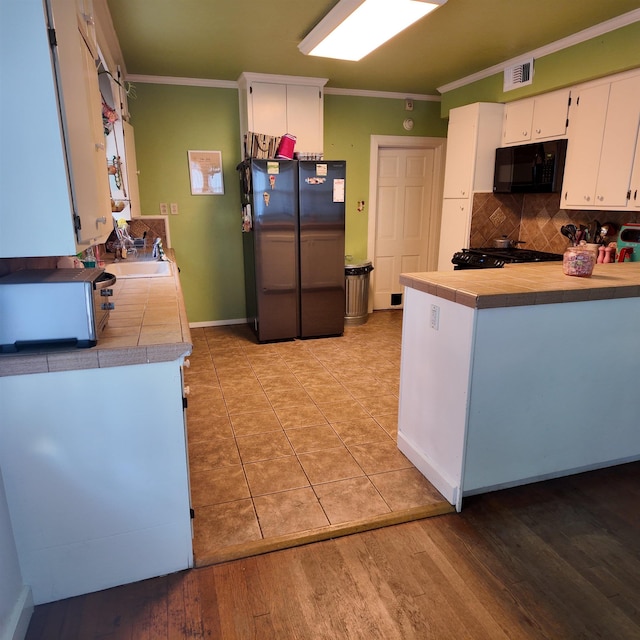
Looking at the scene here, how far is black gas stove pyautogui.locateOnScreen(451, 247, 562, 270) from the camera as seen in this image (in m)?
3.67

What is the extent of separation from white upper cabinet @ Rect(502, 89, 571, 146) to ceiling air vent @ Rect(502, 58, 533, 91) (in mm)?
151

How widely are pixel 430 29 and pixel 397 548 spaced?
10.4 feet

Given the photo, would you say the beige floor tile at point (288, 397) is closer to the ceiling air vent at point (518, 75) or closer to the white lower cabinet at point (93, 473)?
the white lower cabinet at point (93, 473)

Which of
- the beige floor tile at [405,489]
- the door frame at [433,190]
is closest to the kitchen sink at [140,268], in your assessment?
the beige floor tile at [405,489]

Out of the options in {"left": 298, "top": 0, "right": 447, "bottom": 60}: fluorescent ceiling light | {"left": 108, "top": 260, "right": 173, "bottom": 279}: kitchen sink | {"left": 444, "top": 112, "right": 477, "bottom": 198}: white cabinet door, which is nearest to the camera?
{"left": 298, "top": 0, "right": 447, "bottom": 60}: fluorescent ceiling light

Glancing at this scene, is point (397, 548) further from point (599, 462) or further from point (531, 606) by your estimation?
point (599, 462)

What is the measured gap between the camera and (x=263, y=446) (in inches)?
102

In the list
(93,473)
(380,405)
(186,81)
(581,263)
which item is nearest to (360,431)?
(380,405)

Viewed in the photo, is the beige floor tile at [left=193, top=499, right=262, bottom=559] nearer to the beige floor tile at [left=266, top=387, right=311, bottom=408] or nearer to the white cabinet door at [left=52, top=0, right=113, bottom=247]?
the beige floor tile at [left=266, top=387, right=311, bottom=408]

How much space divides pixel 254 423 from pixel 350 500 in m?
0.94

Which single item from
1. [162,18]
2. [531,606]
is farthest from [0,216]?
[162,18]

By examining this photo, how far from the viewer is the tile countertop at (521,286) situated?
1.86 m

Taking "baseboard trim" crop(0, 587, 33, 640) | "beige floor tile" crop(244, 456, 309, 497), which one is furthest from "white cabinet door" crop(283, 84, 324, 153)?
"baseboard trim" crop(0, 587, 33, 640)

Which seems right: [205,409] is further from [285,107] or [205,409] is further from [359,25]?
[285,107]
